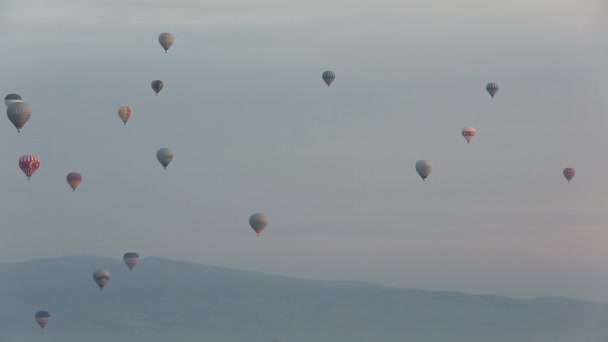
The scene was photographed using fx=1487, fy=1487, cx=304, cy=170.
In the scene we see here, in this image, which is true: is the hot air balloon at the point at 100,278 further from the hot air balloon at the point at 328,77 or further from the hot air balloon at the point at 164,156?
the hot air balloon at the point at 328,77

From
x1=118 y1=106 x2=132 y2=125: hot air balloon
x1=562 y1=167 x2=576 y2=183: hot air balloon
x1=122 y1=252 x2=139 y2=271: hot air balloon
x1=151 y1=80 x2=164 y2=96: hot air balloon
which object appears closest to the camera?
x1=151 y1=80 x2=164 y2=96: hot air balloon

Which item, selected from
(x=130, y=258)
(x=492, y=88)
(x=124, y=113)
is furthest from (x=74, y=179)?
(x=492, y=88)

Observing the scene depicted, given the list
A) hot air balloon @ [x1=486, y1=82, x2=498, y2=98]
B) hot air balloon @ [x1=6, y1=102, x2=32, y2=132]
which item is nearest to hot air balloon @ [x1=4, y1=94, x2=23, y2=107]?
hot air balloon @ [x1=6, y1=102, x2=32, y2=132]

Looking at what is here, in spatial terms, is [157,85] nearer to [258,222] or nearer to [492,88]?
[258,222]

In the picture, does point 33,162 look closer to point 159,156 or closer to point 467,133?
point 159,156

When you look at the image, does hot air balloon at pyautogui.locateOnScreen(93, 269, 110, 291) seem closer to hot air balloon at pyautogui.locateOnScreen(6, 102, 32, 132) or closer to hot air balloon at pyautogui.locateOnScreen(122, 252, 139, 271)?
hot air balloon at pyautogui.locateOnScreen(122, 252, 139, 271)

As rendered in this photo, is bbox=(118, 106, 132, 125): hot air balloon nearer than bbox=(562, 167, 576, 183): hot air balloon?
Yes
